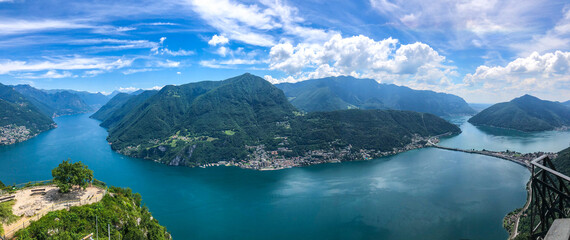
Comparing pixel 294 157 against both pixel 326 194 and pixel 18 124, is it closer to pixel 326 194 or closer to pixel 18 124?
pixel 326 194

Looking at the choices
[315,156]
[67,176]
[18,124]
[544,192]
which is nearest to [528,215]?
[544,192]

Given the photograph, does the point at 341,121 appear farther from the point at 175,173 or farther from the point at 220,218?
the point at 220,218

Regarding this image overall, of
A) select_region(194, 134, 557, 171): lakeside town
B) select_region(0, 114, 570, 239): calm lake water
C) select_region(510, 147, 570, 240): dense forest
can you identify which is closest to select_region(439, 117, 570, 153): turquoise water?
select_region(0, 114, 570, 239): calm lake water

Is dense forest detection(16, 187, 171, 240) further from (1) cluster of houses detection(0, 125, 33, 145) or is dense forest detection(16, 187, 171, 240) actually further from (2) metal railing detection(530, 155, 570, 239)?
(1) cluster of houses detection(0, 125, 33, 145)

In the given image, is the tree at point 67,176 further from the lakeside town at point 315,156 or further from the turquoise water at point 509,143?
the turquoise water at point 509,143

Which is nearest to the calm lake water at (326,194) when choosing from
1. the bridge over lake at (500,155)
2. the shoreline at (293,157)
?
the bridge over lake at (500,155)

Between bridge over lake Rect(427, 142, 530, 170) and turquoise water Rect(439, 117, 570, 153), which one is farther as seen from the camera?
turquoise water Rect(439, 117, 570, 153)
